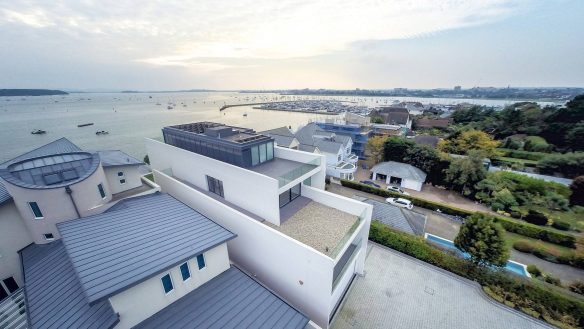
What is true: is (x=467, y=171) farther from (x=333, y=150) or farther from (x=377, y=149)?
(x=333, y=150)

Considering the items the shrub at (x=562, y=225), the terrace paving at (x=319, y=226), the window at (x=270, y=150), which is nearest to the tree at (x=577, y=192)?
the shrub at (x=562, y=225)

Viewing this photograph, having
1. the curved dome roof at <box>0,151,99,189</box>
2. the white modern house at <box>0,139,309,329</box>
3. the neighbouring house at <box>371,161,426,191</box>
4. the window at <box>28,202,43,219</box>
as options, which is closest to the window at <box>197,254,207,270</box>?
the white modern house at <box>0,139,309,329</box>

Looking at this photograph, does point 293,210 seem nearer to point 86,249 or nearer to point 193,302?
point 193,302

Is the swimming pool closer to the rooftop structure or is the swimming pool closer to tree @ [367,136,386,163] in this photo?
the rooftop structure

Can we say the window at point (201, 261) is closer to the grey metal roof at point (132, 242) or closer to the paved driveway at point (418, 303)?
the grey metal roof at point (132, 242)

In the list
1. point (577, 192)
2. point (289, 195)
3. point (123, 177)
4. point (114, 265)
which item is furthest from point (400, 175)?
point (123, 177)

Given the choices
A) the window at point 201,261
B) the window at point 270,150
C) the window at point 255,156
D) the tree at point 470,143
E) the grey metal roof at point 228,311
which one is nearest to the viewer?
the grey metal roof at point 228,311
